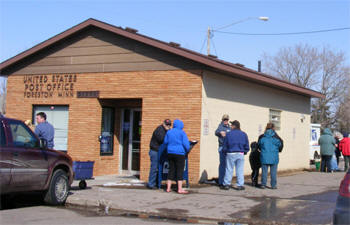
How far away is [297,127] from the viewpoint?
65.0 ft

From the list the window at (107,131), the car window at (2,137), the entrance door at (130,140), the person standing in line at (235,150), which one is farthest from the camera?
the entrance door at (130,140)

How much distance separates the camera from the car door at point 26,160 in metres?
8.83

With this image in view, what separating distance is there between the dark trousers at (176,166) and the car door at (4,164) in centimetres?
413

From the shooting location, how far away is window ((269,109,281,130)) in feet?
58.3

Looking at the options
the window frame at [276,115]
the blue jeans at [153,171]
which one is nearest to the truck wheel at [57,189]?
the blue jeans at [153,171]

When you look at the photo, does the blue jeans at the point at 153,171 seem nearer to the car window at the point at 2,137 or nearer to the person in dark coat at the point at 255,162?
the person in dark coat at the point at 255,162

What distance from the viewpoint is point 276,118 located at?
18141 mm

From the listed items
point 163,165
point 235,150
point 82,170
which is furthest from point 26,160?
point 235,150

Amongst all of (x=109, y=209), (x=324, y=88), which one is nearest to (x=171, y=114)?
(x=109, y=209)

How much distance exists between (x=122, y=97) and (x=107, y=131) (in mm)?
1728

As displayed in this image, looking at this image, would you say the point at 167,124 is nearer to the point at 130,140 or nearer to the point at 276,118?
the point at 130,140

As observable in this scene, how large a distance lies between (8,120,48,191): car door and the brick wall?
4.98 meters

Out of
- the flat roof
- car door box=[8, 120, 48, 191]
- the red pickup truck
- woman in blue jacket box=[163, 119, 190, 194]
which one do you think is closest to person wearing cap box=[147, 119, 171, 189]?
woman in blue jacket box=[163, 119, 190, 194]

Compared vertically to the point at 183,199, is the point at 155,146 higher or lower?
higher
